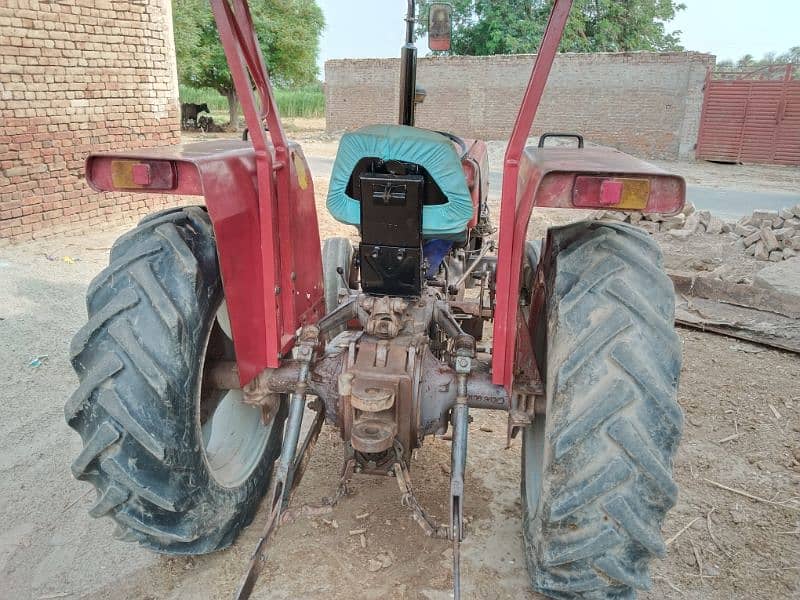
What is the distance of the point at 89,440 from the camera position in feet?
6.78

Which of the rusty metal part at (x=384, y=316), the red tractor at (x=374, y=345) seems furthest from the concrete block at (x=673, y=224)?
the rusty metal part at (x=384, y=316)

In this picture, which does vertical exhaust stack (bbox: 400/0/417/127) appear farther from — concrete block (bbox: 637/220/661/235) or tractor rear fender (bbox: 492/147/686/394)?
concrete block (bbox: 637/220/661/235)

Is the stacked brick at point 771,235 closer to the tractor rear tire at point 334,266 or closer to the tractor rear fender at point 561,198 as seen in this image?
the tractor rear tire at point 334,266

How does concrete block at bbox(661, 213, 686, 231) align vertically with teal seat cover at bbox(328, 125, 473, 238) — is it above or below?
below

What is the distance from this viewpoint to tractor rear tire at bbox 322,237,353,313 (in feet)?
13.2

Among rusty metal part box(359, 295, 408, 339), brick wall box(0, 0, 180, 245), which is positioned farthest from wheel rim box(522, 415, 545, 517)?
brick wall box(0, 0, 180, 245)

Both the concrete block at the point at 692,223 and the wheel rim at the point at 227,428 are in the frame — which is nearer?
the wheel rim at the point at 227,428

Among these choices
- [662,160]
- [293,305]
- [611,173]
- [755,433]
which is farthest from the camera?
[662,160]

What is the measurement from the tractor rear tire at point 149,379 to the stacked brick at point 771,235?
673 cm

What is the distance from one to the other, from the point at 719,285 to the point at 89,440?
559 centimetres

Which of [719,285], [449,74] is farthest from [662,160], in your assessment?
[719,285]

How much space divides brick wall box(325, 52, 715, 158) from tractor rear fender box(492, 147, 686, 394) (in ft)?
57.8

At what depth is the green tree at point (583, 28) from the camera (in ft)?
75.7

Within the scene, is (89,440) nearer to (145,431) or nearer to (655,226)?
(145,431)
